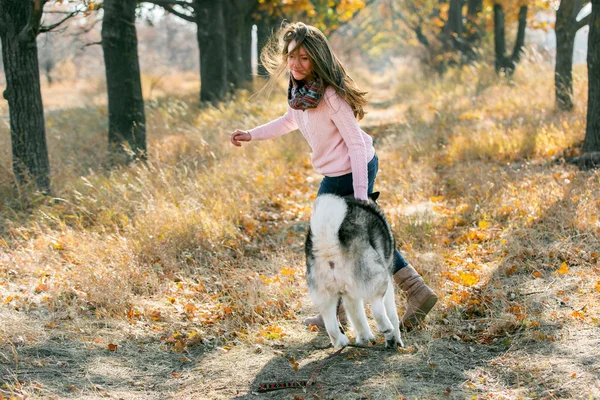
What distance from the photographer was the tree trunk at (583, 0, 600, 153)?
7.45 metres

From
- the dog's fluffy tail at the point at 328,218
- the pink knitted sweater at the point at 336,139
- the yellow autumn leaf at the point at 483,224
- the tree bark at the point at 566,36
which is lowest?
the yellow autumn leaf at the point at 483,224

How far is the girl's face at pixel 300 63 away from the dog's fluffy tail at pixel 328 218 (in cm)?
87

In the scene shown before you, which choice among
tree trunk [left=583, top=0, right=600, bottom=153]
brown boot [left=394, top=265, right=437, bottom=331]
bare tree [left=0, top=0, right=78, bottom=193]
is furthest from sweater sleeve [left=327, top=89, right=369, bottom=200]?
tree trunk [left=583, top=0, right=600, bottom=153]

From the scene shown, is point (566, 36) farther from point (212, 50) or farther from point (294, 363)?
point (294, 363)

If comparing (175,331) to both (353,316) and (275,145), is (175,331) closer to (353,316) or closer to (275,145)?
(353,316)

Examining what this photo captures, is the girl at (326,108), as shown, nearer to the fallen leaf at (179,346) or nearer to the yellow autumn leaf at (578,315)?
the fallen leaf at (179,346)

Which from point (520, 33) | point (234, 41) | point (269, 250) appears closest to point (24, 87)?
point (269, 250)

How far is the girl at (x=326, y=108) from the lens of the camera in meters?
3.74

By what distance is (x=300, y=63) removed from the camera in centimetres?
378

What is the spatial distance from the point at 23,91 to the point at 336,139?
4874 mm

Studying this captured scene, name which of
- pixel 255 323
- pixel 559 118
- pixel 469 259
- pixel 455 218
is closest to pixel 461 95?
pixel 559 118

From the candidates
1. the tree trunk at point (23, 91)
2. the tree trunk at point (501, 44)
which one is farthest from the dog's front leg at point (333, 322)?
the tree trunk at point (501, 44)

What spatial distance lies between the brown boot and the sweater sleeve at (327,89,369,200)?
0.81 meters

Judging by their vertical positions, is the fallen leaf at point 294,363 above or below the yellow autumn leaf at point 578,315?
below
